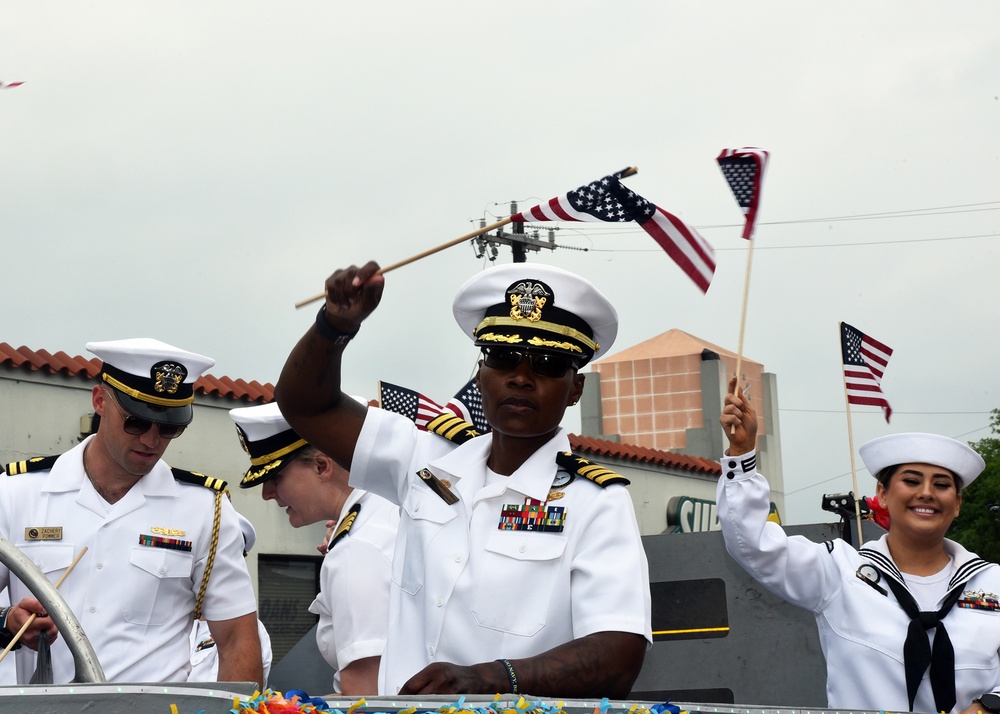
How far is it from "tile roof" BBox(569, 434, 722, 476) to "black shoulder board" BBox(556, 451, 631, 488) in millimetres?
12511

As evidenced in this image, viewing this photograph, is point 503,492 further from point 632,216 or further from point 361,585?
point 361,585

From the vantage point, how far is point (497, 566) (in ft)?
9.41

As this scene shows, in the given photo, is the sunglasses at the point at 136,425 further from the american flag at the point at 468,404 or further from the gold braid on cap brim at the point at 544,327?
the american flag at the point at 468,404

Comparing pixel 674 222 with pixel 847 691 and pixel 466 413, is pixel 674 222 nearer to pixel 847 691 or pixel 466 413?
pixel 847 691

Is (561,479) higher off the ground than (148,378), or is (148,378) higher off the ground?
(148,378)

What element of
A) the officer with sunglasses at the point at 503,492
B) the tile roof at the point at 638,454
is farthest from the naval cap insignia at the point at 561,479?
the tile roof at the point at 638,454

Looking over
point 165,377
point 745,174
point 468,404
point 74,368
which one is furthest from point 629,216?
point 74,368

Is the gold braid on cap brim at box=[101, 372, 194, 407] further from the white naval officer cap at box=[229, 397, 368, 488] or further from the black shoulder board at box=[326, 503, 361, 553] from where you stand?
the black shoulder board at box=[326, 503, 361, 553]

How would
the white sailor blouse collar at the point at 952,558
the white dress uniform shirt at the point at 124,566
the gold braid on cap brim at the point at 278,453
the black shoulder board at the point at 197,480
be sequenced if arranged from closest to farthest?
the white sailor blouse collar at the point at 952,558 → the white dress uniform shirt at the point at 124,566 → the black shoulder board at the point at 197,480 → the gold braid on cap brim at the point at 278,453

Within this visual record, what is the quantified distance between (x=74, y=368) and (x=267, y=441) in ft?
23.0

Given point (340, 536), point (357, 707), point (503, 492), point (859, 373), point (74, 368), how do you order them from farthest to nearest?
point (74, 368) < point (859, 373) < point (340, 536) < point (503, 492) < point (357, 707)

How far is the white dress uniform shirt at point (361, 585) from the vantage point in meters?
3.99

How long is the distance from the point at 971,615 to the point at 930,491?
1.21 ft

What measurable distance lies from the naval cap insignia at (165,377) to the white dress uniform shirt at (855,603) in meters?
1.65
